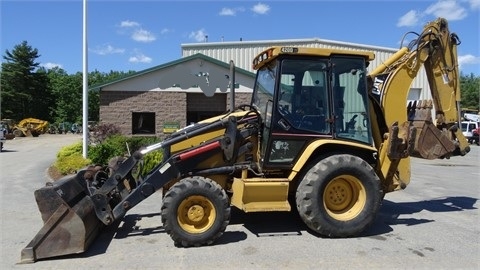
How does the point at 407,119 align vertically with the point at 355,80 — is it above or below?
below

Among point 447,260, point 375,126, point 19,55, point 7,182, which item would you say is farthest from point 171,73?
point 19,55

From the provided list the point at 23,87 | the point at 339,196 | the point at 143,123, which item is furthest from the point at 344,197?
the point at 23,87

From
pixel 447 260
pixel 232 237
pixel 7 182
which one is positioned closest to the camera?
pixel 447 260

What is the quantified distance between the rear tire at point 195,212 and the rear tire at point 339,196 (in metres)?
1.22

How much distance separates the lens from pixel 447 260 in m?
5.67

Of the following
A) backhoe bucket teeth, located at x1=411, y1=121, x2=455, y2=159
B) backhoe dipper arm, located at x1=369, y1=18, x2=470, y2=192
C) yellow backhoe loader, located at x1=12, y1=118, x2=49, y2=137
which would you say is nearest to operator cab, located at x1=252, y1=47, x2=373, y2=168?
backhoe dipper arm, located at x1=369, y1=18, x2=470, y2=192

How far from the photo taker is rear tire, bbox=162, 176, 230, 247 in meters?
6.09

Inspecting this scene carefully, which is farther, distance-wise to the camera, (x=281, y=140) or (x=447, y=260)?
(x=281, y=140)

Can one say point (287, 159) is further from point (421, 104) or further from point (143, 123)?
point (143, 123)

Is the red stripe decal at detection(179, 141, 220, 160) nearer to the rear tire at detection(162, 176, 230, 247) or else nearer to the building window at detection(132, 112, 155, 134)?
the rear tire at detection(162, 176, 230, 247)

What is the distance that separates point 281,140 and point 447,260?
2.73m

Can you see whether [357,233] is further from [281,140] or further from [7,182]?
[7,182]

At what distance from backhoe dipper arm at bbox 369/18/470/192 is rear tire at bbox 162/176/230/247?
2870mm

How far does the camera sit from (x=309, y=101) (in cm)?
685
